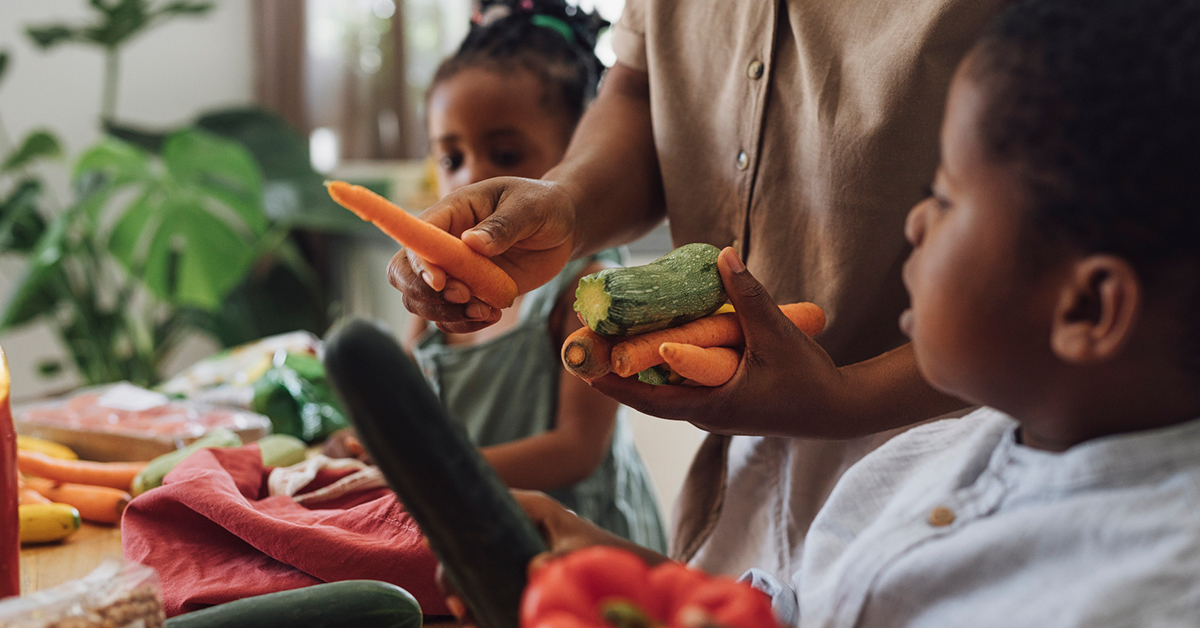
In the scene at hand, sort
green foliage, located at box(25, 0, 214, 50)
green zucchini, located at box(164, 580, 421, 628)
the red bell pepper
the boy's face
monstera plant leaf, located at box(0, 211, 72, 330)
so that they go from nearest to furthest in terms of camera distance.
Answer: the red bell pepper, the boy's face, green zucchini, located at box(164, 580, 421, 628), monstera plant leaf, located at box(0, 211, 72, 330), green foliage, located at box(25, 0, 214, 50)

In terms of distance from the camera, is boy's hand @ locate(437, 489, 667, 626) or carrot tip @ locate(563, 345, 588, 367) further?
carrot tip @ locate(563, 345, 588, 367)

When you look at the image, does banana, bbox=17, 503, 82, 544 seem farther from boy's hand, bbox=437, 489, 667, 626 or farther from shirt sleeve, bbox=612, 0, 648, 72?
shirt sleeve, bbox=612, 0, 648, 72

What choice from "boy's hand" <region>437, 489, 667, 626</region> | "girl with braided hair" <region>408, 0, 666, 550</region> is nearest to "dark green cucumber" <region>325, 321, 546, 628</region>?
"boy's hand" <region>437, 489, 667, 626</region>

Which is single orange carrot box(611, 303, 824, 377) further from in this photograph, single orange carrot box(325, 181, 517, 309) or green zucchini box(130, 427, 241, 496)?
green zucchini box(130, 427, 241, 496)

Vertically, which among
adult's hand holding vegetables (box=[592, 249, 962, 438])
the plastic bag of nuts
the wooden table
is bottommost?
the wooden table

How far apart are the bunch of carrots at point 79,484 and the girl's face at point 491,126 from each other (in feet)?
2.18

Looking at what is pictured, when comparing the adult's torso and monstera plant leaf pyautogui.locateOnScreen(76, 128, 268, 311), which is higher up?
the adult's torso

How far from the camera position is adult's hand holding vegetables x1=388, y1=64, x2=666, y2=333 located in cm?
87

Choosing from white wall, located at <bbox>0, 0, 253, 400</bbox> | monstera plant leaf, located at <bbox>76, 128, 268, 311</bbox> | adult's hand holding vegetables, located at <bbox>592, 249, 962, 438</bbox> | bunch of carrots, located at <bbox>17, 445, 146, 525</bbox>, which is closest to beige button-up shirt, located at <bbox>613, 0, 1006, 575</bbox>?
Answer: adult's hand holding vegetables, located at <bbox>592, 249, 962, 438</bbox>

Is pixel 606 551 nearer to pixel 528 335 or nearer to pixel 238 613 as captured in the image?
pixel 238 613

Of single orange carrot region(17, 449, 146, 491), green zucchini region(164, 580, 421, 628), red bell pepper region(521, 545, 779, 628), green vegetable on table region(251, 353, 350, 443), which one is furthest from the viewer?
green vegetable on table region(251, 353, 350, 443)

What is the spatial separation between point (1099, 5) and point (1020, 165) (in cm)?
10

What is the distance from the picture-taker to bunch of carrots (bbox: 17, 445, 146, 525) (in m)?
1.13

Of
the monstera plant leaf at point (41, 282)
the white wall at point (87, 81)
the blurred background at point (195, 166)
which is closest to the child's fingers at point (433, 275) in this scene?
the blurred background at point (195, 166)
